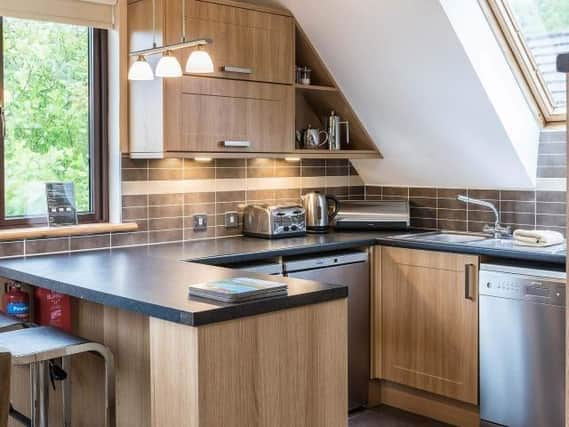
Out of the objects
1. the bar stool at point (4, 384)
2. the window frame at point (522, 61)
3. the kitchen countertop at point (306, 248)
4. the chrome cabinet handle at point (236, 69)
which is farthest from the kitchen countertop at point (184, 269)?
the chrome cabinet handle at point (236, 69)

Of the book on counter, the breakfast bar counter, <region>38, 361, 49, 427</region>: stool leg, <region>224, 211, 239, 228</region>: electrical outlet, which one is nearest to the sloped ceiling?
<region>224, 211, 239, 228</region>: electrical outlet

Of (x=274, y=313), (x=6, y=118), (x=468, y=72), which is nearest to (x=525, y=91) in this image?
(x=468, y=72)

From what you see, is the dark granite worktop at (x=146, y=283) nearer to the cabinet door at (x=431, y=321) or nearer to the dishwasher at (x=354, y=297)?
the dishwasher at (x=354, y=297)

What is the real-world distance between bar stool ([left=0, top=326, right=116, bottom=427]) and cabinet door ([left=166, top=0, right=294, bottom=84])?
1630mm

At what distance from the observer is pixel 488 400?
3887 mm

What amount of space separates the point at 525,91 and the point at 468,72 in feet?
1.48

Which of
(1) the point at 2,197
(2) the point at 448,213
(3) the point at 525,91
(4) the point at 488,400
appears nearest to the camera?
(1) the point at 2,197

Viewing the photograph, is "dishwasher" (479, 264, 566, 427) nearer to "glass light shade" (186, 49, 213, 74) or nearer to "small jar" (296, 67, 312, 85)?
"small jar" (296, 67, 312, 85)

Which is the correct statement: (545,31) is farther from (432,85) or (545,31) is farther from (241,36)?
(241,36)

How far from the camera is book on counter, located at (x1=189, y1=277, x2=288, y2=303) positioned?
2.47 meters

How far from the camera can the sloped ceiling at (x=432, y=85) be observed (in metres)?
3.84

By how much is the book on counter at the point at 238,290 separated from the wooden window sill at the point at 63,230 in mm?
1301

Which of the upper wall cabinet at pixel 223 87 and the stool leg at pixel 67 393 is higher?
the upper wall cabinet at pixel 223 87

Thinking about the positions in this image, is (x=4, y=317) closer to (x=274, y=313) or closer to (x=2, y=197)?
(x=2, y=197)
